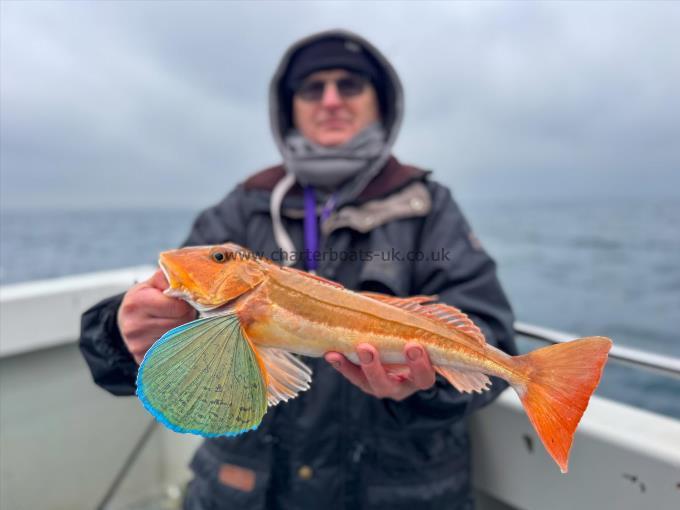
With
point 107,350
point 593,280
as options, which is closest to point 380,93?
point 107,350

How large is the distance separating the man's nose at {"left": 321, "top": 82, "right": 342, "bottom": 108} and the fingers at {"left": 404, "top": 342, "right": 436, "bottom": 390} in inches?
68.8

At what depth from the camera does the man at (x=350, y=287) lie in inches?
80.6

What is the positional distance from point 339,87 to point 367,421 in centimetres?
196

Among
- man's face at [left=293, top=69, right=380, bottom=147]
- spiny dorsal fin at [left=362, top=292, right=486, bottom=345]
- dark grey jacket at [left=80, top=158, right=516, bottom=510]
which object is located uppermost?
man's face at [left=293, top=69, right=380, bottom=147]

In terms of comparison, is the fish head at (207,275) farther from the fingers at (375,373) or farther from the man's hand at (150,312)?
the fingers at (375,373)

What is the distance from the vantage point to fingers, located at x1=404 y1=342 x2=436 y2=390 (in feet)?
5.32

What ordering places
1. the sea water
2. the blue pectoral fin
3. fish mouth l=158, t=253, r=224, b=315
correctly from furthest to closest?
the sea water
fish mouth l=158, t=253, r=224, b=315
the blue pectoral fin

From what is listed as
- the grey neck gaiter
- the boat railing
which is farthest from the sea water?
the grey neck gaiter

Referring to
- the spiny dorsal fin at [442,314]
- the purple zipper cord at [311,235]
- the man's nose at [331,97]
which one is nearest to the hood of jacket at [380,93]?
the man's nose at [331,97]

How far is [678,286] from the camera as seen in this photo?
43.9 ft

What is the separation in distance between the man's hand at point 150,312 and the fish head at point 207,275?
102 mm

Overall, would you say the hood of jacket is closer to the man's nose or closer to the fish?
the man's nose

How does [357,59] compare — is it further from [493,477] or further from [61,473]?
[61,473]

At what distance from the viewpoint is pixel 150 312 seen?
1.72 meters
